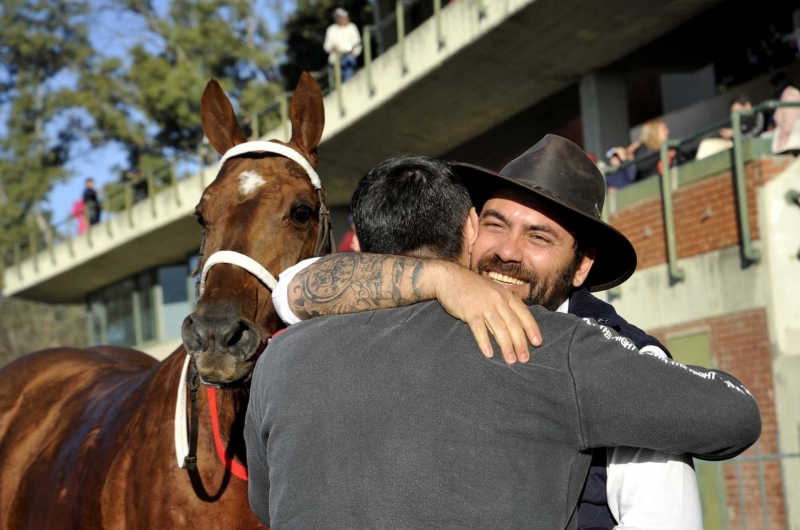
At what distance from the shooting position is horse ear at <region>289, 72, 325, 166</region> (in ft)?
Result: 15.3

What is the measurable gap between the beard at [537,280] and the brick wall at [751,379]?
7.05 m

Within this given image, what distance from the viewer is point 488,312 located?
7.86 feet

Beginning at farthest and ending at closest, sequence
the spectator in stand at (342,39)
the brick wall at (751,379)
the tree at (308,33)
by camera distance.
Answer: the tree at (308,33) < the spectator in stand at (342,39) < the brick wall at (751,379)

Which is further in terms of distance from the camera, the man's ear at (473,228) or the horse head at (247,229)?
the horse head at (247,229)

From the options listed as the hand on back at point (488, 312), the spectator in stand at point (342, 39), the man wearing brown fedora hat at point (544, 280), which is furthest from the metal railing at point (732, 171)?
the hand on back at point (488, 312)

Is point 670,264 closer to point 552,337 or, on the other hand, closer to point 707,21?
point 707,21

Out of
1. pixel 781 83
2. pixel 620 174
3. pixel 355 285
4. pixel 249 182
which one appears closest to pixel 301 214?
pixel 249 182

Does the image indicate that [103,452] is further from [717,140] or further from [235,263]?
[717,140]

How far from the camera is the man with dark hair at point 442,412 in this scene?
2.28 meters

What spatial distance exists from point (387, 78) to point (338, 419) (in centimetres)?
1645

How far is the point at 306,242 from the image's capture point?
4285 mm

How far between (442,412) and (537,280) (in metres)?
0.70

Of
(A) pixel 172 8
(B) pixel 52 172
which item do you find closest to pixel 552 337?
(A) pixel 172 8

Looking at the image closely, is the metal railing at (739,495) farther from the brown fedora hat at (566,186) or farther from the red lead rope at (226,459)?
the brown fedora hat at (566,186)
